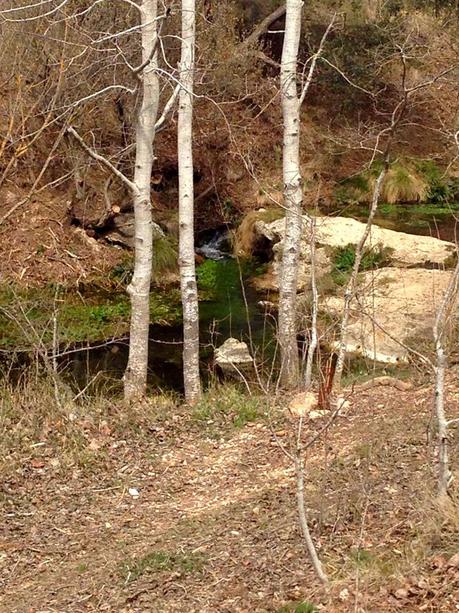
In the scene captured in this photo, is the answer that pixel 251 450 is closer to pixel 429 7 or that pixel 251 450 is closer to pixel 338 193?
pixel 338 193

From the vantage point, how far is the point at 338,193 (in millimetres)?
19125

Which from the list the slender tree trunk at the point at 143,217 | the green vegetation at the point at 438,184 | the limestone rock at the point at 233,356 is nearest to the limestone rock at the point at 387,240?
the green vegetation at the point at 438,184

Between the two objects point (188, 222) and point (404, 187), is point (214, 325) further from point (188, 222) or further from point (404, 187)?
point (404, 187)

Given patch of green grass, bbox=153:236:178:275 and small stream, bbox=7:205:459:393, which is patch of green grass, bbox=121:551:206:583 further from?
patch of green grass, bbox=153:236:178:275

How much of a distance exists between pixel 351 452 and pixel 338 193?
14.3 m

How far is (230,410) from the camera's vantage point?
682cm

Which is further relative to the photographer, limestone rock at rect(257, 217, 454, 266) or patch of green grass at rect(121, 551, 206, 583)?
limestone rock at rect(257, 217, 454, 266)

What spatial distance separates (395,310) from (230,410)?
517 cm

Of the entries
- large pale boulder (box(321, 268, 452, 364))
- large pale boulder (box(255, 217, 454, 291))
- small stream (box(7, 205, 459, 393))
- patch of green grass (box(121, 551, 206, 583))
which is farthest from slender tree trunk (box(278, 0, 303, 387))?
large pale boulder (box(255, 217, 454, 291))

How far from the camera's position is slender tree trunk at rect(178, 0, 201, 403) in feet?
24.9

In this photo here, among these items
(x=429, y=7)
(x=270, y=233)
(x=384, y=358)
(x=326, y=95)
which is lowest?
(x=384, y=358)

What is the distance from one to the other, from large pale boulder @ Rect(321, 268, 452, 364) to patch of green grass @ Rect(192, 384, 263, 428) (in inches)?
98.1

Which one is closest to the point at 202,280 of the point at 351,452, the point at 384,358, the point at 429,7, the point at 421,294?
the point at 421,294

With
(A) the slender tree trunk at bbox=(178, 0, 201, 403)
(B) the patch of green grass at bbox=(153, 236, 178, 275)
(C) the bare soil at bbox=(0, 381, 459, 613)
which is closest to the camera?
(C) the bare soil at bbox=(0, 381, 459, 613)
